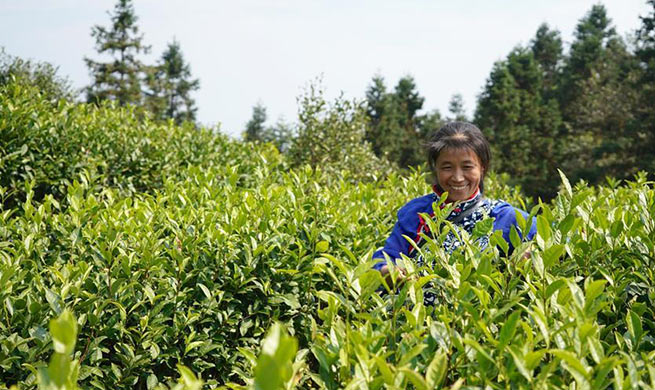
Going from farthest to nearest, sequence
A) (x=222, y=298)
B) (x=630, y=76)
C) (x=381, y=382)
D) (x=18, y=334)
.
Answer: (x=630, y=76) → (x=222, y=298) → (x=18, y=334) → (x=381, y=382)

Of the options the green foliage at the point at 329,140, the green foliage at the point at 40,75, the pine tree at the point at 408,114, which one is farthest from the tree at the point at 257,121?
the green foliage at the point at 329,140

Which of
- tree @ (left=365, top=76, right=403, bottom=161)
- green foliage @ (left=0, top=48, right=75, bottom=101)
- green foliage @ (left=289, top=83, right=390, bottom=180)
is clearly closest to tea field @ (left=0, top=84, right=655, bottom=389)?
green foliage @ (left=289, top=83, right=390, bottom=180)

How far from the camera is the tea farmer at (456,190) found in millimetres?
2850

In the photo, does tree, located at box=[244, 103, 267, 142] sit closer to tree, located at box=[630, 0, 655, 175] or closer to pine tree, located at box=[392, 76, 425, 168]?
pine tree, located at box=[392, 76, 425, 168]

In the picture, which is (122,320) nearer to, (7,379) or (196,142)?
(7,379)

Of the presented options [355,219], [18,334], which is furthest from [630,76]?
[18,334]

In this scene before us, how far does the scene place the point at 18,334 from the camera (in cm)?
223

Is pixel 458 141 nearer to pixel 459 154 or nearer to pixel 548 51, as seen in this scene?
pixel 459 154

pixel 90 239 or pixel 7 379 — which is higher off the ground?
pixel 90 239

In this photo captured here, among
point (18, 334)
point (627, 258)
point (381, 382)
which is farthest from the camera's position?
point (18, 334)

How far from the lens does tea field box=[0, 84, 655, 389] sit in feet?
4.04

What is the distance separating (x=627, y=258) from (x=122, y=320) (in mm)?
1979

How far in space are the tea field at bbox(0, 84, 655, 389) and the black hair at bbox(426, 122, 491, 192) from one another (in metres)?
0.59

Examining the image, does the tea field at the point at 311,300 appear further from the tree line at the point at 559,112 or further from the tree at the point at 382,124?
the tree at the point at 382,124
